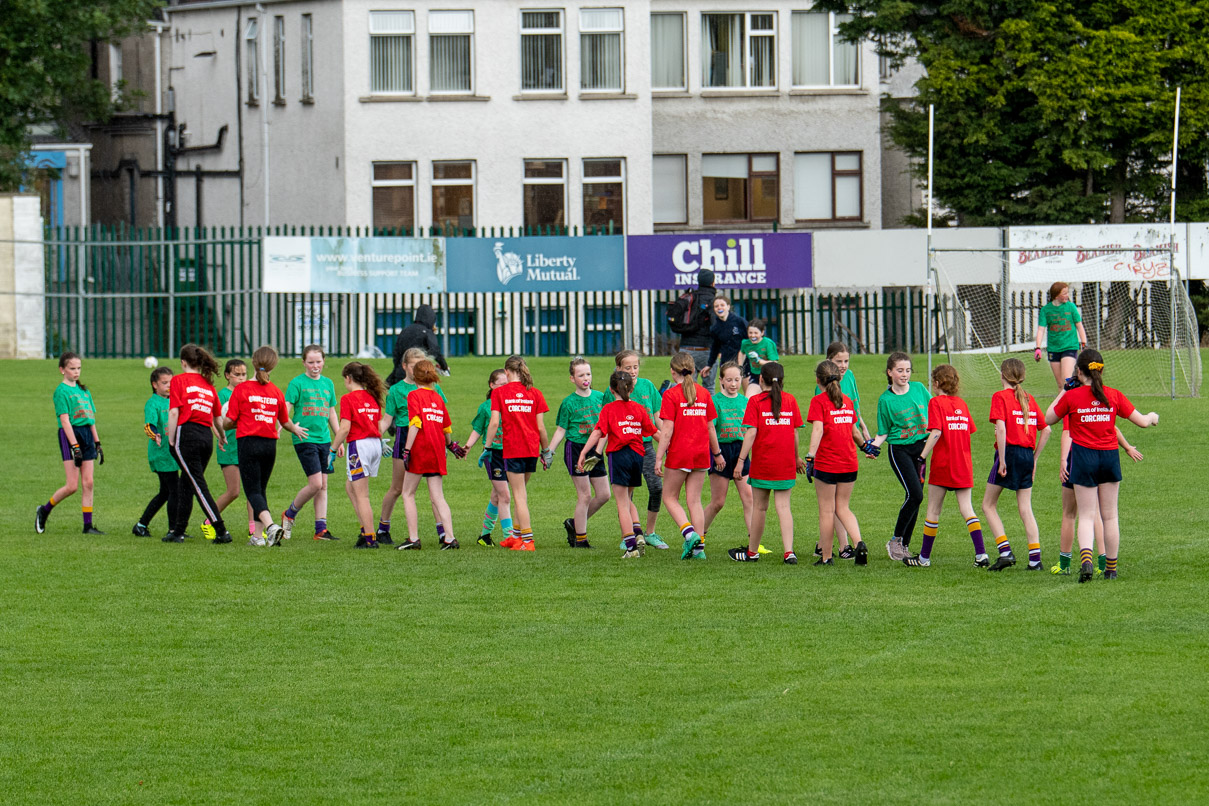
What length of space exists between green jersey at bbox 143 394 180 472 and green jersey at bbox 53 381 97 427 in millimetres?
851

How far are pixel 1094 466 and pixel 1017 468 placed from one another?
1.07 metres

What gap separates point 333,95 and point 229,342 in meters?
6.75

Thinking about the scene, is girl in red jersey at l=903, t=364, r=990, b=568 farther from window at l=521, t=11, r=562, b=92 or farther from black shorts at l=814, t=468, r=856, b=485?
window at l=521, t=11, r=562, b=92

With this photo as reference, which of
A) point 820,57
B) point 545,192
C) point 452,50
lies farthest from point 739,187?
point 452,50

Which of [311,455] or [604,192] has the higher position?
[604,192]

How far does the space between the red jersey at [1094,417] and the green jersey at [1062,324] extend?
1005 centimetres

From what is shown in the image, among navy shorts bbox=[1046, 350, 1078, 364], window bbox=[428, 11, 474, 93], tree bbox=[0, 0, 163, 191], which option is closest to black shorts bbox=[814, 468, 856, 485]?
navy shorts bbox=[1046, 350, 1078, 364]

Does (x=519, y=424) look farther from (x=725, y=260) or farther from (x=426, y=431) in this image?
(x=725, y=260)

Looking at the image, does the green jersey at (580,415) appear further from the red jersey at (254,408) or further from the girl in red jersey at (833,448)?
the red jersey at (254,408)

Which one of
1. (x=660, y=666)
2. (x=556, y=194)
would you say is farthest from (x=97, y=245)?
(x=660, y=666)

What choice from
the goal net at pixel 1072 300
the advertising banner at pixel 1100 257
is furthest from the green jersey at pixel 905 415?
the advertising banner at pixel 1100 257

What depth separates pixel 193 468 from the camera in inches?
619

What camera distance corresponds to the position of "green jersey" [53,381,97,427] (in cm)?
1650

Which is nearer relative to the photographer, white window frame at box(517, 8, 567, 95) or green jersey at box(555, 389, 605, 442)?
green jersey at box(555, 389, 605, 442)
